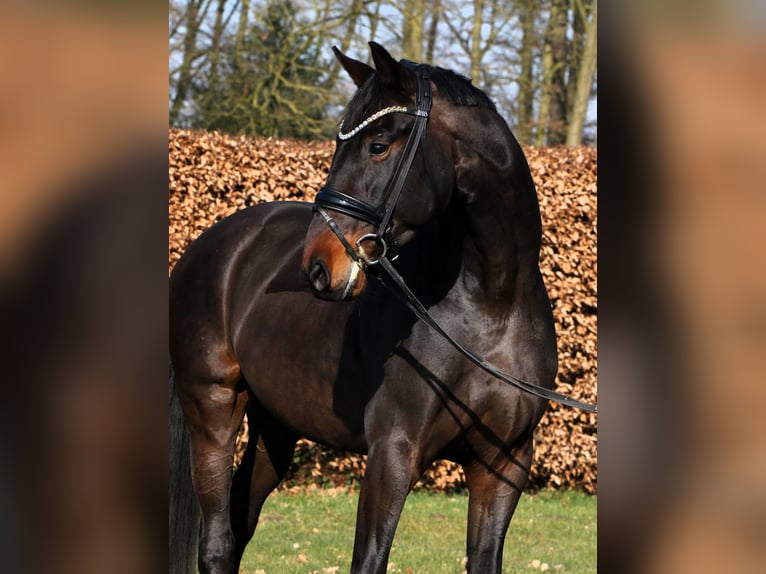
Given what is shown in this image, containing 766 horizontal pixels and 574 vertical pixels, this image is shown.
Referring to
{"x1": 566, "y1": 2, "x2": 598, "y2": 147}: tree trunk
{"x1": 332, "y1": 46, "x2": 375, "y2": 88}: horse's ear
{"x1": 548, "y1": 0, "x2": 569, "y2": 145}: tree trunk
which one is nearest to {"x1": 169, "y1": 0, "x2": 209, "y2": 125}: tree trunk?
{"x1": 548, "y1": 0, "x2": 569, "y2": 145}: tree trunk

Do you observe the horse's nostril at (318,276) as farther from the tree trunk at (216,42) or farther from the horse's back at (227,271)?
the tree trunk at (216,42)

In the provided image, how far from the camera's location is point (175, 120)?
47.0ft

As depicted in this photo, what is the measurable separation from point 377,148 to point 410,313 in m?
0.63

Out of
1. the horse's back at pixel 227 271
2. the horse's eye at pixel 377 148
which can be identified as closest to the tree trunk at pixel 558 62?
the horse's back at pixel 227 271

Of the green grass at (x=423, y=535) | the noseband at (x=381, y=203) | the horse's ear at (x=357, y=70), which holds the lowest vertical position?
the green grass at (x=423, y=535)

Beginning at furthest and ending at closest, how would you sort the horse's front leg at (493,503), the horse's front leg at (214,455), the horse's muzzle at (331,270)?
the horse's front leg at (214,455) → the horse's front leg at (493,503) → the horse's muzzle at (331,270)

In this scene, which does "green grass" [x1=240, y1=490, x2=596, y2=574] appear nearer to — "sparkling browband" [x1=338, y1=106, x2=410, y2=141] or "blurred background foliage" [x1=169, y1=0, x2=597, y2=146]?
"sparkling browband" [x1=338, y1=106, x2=410, y2=141]

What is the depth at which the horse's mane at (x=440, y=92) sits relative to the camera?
254cm

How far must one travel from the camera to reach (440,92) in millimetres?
2670

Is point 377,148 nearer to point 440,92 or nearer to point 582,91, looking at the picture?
point 440,92

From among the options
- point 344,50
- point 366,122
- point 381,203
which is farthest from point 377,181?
point 344,50
